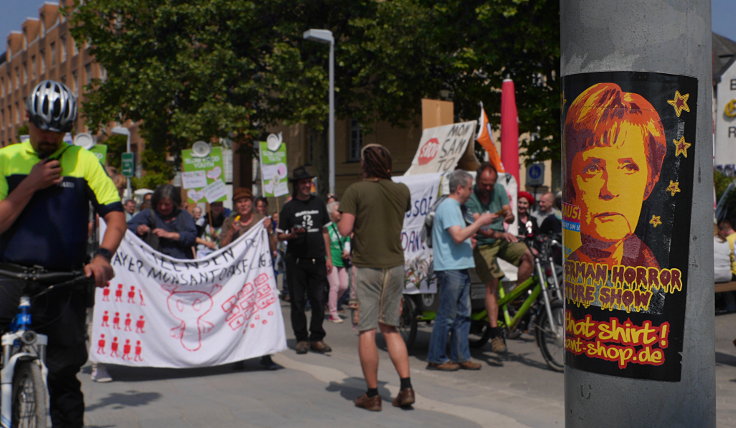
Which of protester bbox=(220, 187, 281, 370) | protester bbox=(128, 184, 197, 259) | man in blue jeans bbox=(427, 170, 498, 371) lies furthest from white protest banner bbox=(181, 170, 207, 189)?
man in blue jeans bbox=(427, 170, 498, 371)

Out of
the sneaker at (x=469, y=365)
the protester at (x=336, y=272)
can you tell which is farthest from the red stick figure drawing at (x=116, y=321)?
the protester at (x=336, y=272)

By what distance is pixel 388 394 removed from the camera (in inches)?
271

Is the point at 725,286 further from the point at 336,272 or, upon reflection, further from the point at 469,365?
the point at 469,365

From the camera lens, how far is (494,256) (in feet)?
28.9

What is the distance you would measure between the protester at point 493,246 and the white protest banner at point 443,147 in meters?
1.69

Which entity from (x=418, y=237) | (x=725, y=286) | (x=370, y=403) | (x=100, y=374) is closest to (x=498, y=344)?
(x=418, y=237)

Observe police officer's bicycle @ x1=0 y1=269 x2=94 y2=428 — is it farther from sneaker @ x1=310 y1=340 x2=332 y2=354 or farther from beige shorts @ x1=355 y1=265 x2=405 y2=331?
sneaker @ x1=310 y1=340 x2=332 y2=354

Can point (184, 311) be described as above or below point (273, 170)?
below

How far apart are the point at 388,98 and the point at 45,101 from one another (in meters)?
27.0

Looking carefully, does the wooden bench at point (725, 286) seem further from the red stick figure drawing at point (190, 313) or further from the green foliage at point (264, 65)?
the green foliage at point (264, 65)

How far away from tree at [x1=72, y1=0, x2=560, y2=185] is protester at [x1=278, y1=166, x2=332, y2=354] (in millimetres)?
17699

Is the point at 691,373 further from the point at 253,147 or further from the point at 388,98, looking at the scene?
the point at 253,147

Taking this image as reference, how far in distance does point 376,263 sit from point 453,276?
169cm

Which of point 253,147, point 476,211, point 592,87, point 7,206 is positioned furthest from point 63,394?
point 253,147
